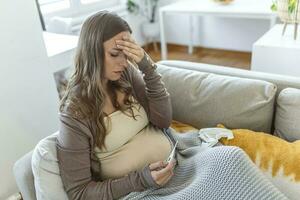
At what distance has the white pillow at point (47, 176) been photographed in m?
1.02

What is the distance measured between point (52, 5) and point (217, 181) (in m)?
2.69

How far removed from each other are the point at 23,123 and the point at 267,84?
113cm

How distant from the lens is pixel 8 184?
4.82 feet

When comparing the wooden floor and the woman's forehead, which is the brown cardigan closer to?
the woman's forehead

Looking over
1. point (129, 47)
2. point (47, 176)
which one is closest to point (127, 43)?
point (129, 47)

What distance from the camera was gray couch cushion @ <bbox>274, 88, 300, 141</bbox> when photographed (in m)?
1.21

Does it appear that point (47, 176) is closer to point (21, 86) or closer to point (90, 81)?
point (90, 81)

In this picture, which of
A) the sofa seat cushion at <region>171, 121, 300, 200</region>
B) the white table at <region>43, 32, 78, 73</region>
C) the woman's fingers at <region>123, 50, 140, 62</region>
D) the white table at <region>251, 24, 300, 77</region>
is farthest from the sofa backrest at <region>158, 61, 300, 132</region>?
the white table at <region>43, 32, 78, 73</region>

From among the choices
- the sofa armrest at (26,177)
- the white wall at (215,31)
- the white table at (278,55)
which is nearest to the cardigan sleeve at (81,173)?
the sofa armrest at (26,177)

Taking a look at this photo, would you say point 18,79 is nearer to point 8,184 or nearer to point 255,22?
point 8,184

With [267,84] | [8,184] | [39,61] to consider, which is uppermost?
[39,61]

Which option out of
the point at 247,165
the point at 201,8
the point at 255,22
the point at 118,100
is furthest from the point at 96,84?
the point at 255,22

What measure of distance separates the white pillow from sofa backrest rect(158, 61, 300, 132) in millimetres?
640

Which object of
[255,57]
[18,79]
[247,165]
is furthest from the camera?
[255,57]
